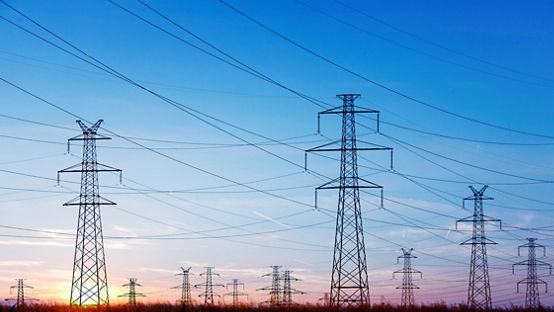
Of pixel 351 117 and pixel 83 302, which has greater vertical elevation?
pixel 351 117

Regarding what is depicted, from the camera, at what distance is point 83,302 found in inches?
1873

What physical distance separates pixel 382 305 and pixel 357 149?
10.4 metres

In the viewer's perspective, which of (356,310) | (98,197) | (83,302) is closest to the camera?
(356,310)

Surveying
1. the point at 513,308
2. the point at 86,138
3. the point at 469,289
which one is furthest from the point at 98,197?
the point at 469,289

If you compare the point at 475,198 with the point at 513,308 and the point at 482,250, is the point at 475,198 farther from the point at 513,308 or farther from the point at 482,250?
the point at 513,308

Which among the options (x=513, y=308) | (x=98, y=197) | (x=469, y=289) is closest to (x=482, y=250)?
(x=469, y=289)

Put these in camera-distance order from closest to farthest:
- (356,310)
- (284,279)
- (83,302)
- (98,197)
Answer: (356,310), (83,302), (98,197), (284,279)

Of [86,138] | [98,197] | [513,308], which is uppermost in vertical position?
[86,138]

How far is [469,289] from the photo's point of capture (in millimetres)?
72062

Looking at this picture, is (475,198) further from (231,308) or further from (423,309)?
(231,308)

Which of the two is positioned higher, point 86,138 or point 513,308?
point 86,138

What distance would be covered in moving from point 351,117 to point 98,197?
16537mm

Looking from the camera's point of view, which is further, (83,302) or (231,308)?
(83,302)

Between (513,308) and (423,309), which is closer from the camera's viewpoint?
(423,309)
